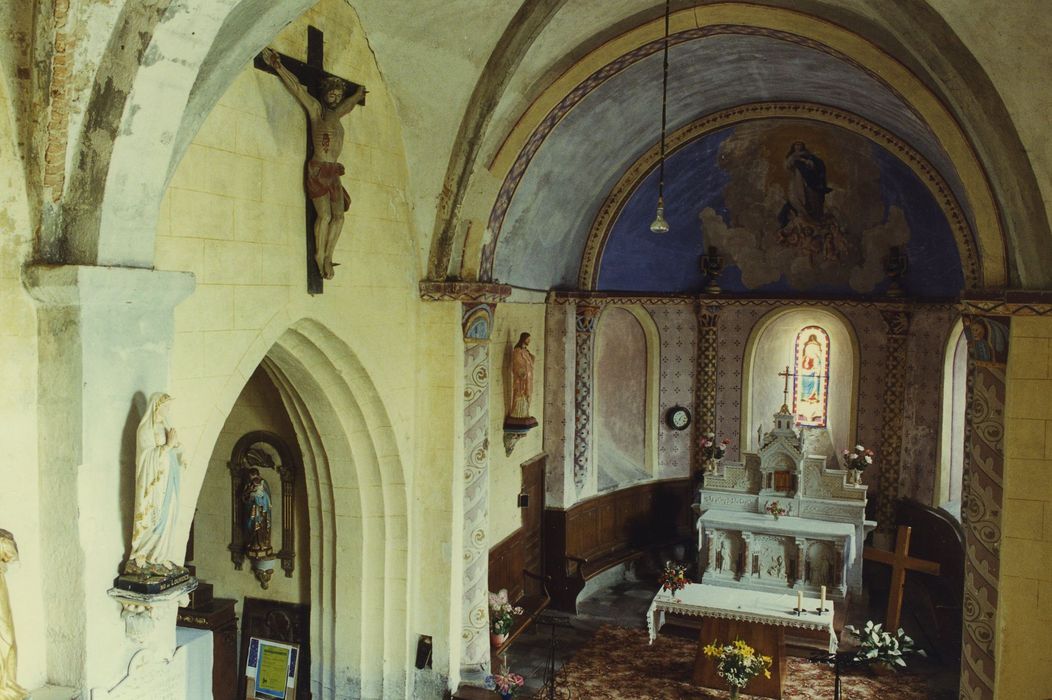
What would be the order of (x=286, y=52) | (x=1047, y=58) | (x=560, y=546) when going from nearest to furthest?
(x=1047, y=58) < (x=286, y=52) < (x=560, y=546)

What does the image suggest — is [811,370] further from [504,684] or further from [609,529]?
[504,684]

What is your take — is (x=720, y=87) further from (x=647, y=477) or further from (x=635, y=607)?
(x=635, y=607)

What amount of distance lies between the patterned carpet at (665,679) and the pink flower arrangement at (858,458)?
3.44m

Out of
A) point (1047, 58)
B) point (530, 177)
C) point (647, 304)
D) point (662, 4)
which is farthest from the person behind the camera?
point (647, 304)

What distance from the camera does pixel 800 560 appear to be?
1428 cm

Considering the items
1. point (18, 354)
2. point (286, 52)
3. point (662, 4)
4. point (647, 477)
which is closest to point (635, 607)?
point (647, 477)

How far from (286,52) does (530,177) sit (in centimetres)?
440

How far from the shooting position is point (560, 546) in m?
15.0

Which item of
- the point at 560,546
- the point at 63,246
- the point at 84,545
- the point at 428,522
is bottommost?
the point at 560,546

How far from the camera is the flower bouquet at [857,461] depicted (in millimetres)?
14852

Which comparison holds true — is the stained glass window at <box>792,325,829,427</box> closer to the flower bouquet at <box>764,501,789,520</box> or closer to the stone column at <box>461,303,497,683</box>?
the flower bouquet at <box>764,501,789,520</box>

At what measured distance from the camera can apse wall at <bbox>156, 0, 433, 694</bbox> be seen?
294 inches

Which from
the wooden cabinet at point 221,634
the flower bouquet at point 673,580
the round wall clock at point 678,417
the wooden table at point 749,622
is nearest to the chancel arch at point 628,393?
the round wall clock at point 678,417

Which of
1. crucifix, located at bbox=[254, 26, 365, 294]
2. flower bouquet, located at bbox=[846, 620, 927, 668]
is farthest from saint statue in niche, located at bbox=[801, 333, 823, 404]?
crucifix, located at bbox=[254, 26, 365, 294]
